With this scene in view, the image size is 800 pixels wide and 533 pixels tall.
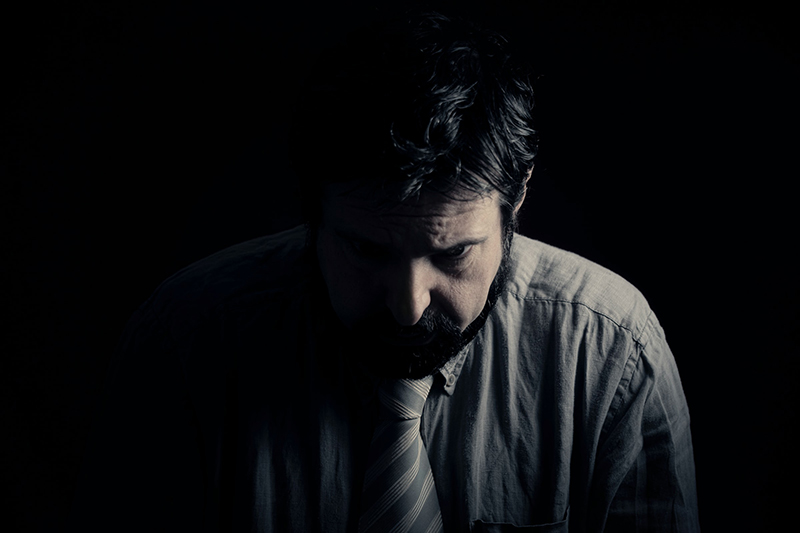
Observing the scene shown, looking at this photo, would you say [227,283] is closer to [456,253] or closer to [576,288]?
[456,253]

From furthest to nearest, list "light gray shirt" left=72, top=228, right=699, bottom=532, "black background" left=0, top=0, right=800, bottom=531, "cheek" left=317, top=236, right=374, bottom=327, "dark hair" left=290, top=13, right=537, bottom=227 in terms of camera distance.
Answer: "black background" left=0, top=0, right=800, bottom=531, "light gray shirt" left=72, top=228, right=699, bottom=532, "cheek" left=317, top=236, right=374, bottom=327, "dark hair" left=290, top=13, right=537, bottom=227

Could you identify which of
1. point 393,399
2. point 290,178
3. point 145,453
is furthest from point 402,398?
point 290,178

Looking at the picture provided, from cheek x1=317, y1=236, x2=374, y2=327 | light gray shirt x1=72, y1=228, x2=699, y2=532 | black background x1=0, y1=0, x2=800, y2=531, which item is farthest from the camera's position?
black background x1=0, y1=0, x2=800, y2=531

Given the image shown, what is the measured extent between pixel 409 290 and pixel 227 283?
0.39 m

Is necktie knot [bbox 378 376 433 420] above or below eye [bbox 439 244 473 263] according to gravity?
below

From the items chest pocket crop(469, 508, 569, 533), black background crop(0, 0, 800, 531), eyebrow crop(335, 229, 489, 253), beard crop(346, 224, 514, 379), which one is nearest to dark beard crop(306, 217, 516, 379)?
beard crop(346, 224, 514, 379)

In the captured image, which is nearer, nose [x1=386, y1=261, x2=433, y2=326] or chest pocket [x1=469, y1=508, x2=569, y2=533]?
nose [x1=386, y1=261, x2=433, y2=326]

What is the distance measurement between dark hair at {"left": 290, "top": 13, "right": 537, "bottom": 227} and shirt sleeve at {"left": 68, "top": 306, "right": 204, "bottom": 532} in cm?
41

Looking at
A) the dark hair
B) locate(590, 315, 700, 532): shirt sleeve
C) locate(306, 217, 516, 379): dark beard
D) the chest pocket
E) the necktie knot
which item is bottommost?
the chest pocket

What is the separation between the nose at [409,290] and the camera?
83cm

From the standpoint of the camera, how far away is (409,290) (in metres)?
0.83

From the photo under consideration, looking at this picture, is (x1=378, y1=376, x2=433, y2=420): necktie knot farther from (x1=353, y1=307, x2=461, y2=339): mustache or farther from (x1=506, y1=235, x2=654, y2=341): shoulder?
(x1=506, y1=235, x2=654, y2=341): shoulder

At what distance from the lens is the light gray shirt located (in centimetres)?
103

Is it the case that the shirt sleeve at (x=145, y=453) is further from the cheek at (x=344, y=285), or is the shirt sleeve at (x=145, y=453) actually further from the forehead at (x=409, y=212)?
the forehead at (x=409, y=212)
